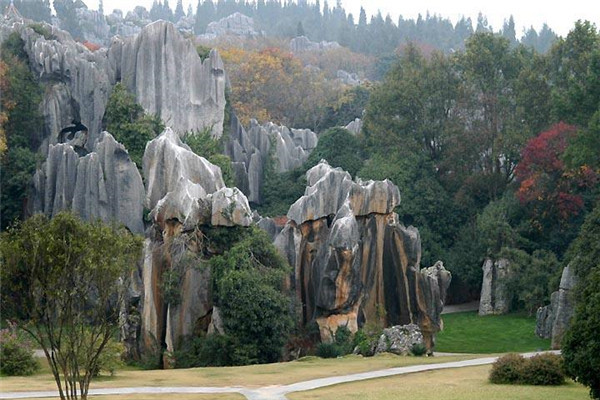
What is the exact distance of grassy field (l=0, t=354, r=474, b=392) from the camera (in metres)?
27.8

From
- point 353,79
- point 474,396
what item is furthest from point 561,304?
point 353,79

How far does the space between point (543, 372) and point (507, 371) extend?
871 millimetres

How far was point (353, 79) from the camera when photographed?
11750cm

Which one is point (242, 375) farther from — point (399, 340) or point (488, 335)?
point (488, 335)

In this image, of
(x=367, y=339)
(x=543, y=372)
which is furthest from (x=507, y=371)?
(x=367, y=339)

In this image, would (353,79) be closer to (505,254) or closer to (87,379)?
(505,254)

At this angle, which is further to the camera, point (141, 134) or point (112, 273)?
point (141, 134)

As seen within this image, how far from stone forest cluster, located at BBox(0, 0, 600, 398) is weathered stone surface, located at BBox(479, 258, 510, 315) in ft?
0.28

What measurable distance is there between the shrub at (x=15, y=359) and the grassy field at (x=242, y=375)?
467 millimetres

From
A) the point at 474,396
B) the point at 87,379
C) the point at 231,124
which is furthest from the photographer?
the point at 231,124

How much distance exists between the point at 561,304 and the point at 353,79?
262 feet

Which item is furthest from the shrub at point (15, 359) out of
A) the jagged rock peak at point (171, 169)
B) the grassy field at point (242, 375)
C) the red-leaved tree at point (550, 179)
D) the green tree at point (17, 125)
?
the red-leaved tree at point (550, 179)

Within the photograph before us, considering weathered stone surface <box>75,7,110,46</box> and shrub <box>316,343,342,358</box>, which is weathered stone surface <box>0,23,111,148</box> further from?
weathered stone surface <box>75,7,110,46</box>

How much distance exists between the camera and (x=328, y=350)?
36.9 m
